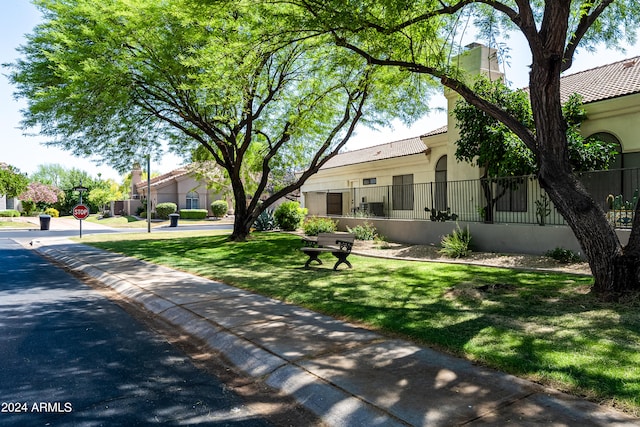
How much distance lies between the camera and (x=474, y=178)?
16938 millimetres

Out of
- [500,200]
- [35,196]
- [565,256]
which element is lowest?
[565,256]

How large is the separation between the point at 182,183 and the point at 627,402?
165 ft

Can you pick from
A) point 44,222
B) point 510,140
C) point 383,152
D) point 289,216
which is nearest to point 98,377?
point 510,140

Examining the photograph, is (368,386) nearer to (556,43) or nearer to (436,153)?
(556,43)

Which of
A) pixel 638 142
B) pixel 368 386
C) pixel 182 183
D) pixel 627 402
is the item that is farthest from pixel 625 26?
pixel 182 183

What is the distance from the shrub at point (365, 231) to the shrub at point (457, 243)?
12.7 ft

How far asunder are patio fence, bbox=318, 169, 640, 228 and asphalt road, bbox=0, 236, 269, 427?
10117 millimetres

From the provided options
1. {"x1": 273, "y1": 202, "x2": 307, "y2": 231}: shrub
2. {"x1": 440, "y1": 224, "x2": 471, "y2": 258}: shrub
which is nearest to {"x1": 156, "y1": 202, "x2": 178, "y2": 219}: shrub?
{"x1": 273, "y1": 202, "x2": 307, "y2": 231}: shrub

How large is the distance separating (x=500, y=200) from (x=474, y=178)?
1402 mm

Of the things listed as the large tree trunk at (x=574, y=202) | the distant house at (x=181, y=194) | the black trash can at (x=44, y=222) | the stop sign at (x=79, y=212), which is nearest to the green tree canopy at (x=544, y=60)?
the large tree trunk at (x=574, y=202)

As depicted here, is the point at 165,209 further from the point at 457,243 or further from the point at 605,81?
the point at 605,81

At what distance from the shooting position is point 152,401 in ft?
13.3

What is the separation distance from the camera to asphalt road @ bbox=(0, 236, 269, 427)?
3.76 metres

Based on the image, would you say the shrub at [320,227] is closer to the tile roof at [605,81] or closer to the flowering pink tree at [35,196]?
the tile roof at [605,81]
